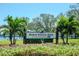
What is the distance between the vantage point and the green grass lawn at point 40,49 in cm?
582

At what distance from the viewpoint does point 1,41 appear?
5.86 m

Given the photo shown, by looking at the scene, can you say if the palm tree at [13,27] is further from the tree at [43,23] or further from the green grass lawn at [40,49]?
the tree at [43,23]

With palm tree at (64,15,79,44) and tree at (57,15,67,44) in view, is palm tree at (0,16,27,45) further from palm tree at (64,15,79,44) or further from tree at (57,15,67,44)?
palm tree at (64,15,79,44)

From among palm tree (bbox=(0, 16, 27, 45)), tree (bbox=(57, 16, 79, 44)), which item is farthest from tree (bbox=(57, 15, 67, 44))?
palm tree (bbox=(0, 16, 27, 45))

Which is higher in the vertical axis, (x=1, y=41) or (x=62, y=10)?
(x=62, y=10)

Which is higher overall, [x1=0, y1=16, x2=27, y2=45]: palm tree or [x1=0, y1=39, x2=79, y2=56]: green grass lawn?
[x1=0, y1=16, x2=27, y2=45]: palm tree

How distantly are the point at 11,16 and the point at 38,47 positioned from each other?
59 centimetres

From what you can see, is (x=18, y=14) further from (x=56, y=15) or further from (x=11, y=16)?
(x=56, y=15)

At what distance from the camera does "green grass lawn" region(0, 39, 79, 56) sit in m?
5.82

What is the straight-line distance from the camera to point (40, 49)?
5859 millimetres

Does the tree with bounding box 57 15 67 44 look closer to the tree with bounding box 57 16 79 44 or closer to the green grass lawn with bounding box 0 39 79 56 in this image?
the tree with bounding box 57 16 79 44

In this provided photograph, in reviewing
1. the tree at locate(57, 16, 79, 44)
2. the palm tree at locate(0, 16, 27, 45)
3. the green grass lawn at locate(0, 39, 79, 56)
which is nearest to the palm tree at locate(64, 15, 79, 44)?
the tree at locate(57, 16, 79, 44)

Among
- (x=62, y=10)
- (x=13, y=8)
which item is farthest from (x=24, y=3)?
(x=62, y=10)

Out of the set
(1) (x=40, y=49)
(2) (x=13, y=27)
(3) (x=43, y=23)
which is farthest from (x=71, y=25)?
(2) (x=13, y=27)
